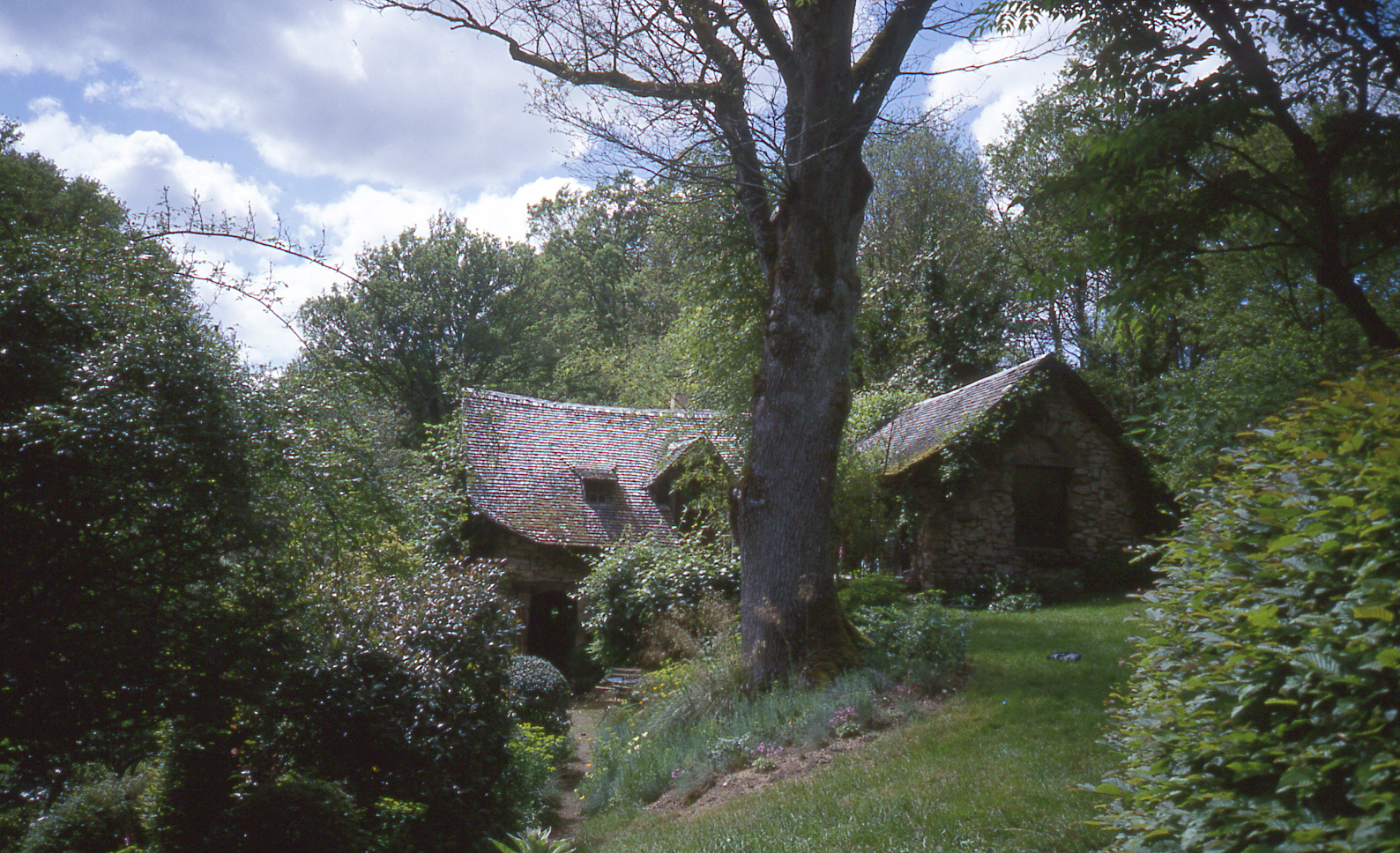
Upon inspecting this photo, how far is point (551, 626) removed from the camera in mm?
21594

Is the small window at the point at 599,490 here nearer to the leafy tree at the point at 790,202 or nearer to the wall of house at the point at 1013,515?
the wall of house at the point at 1013,515

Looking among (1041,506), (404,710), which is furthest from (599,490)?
(404,710)

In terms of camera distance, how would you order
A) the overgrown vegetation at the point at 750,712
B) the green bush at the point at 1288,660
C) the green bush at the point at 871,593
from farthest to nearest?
the green bush at the point at 871,593, the overgrown vegetation at the point at 750,712, the green bush at the point at 1288,660

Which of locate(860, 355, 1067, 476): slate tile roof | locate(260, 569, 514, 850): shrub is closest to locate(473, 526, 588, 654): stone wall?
locate(860, 355, 1067, 476): slate tile roof

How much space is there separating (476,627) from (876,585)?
6.52 m

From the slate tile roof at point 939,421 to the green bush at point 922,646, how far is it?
7.84 metres

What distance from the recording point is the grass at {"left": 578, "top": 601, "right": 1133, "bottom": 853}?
478 centimetres

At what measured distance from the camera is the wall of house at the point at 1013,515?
1631 cm

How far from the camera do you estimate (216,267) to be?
619cm

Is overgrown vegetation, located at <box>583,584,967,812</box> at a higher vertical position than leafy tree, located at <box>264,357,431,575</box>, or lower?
lower

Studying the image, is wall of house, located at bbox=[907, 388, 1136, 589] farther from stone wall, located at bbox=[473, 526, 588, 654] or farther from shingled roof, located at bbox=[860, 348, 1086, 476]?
stone wall, located at bbox=[473, 526, 588, 654]

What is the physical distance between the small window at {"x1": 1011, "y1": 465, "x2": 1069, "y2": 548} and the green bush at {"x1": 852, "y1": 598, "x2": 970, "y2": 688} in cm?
890

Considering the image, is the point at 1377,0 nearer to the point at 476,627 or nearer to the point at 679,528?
the point at 476,627

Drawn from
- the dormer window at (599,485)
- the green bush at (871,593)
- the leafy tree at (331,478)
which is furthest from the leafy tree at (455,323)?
the leafy tree at (331,478)
